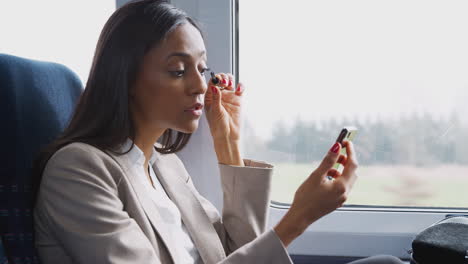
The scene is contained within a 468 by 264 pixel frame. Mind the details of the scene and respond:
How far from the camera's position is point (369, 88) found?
1574 millimetres

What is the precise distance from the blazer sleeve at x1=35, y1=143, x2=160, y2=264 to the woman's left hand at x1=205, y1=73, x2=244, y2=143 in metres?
0.50

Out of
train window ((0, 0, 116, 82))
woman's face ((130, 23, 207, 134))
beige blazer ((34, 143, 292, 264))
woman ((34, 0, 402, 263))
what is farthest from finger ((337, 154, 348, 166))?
train window ((0, 0, 116, 82))

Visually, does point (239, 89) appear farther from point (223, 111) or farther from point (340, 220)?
point (340, 220)

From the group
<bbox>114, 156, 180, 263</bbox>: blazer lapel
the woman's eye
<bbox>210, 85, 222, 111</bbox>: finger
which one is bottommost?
<bbox>114, 156, 180, 263</bbox>: blazer lapel

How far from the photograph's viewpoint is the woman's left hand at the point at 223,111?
1381mm

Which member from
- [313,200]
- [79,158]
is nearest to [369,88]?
[313,200]

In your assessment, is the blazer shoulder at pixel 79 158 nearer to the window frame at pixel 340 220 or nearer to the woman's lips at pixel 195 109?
the woman's lips at pixel 195 109

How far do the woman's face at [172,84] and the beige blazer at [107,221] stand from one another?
0.13 metres

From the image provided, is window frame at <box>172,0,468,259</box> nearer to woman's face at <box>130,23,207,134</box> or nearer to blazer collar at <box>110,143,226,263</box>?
blazer collar at <box>110,143,226,263</box>

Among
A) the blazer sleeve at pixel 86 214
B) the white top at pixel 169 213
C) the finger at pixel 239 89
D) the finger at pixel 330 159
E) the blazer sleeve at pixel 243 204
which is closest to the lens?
the blazer sleeve at pixel 86 214

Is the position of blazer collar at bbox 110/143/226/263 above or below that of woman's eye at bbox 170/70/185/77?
below

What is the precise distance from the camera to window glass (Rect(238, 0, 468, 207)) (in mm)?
1536

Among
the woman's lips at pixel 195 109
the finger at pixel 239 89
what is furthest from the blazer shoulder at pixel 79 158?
the finger at pixel 239 89

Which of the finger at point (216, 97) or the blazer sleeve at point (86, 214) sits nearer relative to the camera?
the blazer sleeve at point (86, 214)
